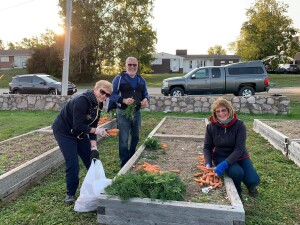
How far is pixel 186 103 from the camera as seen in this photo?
41.9 ft

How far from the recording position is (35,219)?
3.80 metres

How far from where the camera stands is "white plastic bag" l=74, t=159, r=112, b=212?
3818 mm

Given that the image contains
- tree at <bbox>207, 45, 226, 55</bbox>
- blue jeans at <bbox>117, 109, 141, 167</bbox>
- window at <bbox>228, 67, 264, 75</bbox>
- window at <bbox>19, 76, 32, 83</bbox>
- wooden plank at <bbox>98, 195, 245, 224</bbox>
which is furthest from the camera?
tree at <bbox>207, 45, 226, 55</bbox>

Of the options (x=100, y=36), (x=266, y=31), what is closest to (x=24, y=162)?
(x=100, y=36)

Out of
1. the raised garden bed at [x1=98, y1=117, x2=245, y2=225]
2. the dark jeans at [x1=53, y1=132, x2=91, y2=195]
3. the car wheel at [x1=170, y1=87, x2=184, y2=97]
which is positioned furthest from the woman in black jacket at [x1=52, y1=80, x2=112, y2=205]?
the car wheel at [x1=170, y1=87, x2=184, y2=97]

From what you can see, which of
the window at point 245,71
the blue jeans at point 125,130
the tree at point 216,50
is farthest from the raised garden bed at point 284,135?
the tree at point 216,50

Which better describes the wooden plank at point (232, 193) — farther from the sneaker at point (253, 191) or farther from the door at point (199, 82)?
the door at point (199, 82)

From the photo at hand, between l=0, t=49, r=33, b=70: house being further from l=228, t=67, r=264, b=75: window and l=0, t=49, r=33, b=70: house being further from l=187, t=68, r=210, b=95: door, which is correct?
l=228, t=67, r=264, b=75: window

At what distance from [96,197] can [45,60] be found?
116ft

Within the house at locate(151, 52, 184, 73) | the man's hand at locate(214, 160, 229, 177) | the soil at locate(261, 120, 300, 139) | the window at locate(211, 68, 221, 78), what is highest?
the house at locate(151, 52, 184, 73)

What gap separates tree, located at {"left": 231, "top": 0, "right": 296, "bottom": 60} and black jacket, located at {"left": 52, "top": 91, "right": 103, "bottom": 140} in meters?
45.3

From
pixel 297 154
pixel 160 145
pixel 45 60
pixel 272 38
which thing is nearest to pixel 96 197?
pixel 160 145

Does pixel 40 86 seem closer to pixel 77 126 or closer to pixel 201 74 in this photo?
pixel 201 74

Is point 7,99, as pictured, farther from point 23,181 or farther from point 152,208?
point 152,208
